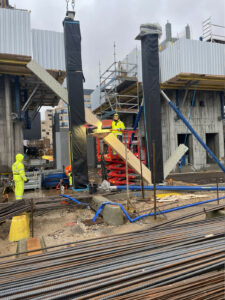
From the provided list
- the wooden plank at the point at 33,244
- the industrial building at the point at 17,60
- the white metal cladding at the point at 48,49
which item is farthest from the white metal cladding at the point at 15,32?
the wooden plank at the point at 33,244

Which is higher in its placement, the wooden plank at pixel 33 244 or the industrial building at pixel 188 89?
the industrial building at pixel 188 89

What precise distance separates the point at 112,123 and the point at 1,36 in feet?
27.6

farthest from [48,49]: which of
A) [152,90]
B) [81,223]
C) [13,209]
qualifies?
[81,223]

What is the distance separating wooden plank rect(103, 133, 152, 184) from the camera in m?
8.78

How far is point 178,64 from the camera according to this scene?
16.4 meters

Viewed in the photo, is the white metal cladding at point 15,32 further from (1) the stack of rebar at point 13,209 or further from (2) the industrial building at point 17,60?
(1) the stack of rebar at point 13,209

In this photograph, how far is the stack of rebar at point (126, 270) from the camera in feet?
8.24

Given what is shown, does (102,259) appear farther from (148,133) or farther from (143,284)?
(148,133)

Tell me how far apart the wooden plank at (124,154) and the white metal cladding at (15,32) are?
8.34m

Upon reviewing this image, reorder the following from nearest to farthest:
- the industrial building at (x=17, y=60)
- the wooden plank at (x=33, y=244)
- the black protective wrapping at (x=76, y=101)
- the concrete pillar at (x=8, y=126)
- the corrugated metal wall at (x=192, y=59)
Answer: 1. the wooden plank at (x=33, y=244)
2. the black protective wrapping at (x=76, y=101)
3. the industrial building at (x=17, y=60)
4. the concrete pillar at (x=8, y=126)
5. the corrugated metal wall at (x=192, y=59)

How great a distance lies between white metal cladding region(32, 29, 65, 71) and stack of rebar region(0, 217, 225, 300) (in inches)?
521

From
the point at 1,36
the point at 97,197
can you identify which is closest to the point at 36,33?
the point at 1,36

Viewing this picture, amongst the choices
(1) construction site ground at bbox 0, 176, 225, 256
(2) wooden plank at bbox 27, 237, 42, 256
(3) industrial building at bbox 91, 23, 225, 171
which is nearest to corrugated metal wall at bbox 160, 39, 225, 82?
(3) industrial building at bbox 91, 23, 225, 171

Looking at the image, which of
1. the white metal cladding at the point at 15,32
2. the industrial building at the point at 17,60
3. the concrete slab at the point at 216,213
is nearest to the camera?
the concrete slab at the point at 216,213
